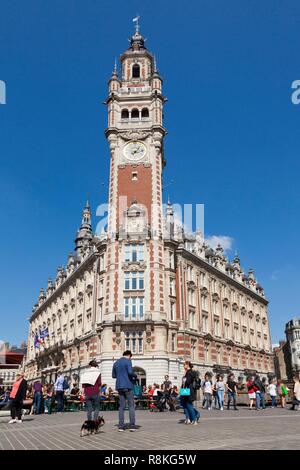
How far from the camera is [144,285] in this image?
140 ft

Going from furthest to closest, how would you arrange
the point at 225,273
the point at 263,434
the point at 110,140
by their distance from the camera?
the point at 225,273, the point at 110,140, the point at 263,434

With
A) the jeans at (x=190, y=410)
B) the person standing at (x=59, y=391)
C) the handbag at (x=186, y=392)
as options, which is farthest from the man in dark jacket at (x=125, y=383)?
the person standing at (x=59, y=391)

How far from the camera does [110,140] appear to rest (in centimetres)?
5078

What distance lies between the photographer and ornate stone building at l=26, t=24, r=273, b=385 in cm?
4153

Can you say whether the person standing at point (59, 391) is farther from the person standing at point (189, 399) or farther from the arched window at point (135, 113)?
the arched window at point (135, 113)

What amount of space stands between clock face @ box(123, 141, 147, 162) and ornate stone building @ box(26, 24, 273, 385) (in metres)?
0.12

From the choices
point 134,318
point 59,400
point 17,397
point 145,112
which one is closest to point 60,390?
point 59,400

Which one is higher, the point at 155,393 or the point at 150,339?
the point at 150,339

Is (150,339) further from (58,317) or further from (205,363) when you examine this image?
(58,317)

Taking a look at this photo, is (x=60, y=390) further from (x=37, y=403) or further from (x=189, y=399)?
(x=189, y=399)

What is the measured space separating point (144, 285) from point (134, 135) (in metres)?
19.6
